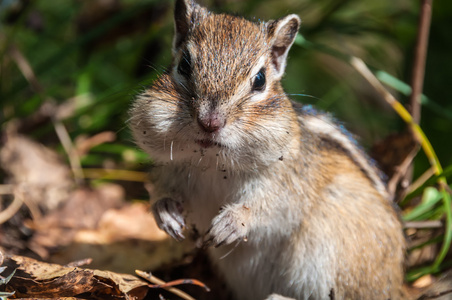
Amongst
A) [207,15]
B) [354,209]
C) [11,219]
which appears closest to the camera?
[207,15]

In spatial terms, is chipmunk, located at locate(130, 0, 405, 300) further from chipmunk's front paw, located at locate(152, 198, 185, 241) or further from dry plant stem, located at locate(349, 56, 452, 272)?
dry plant stem, located at locate(349, 56, 452, 272)

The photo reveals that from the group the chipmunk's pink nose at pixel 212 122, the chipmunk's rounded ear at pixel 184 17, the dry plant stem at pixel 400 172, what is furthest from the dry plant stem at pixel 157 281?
the dry plant stem at pixel 400 172

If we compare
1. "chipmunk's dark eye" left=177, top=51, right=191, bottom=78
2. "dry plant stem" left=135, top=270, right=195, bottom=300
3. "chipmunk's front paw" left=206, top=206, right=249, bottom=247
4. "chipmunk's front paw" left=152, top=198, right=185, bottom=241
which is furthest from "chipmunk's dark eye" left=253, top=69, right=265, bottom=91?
"dry plant stem" left=135, top=270, right=195, bottom=300

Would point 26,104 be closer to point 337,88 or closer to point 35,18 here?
point 35,18

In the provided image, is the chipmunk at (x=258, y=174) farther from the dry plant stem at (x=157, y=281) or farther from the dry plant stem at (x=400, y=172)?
the dry plant stem at (x=400, y=172)

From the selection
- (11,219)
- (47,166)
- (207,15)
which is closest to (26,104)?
(47,166)
